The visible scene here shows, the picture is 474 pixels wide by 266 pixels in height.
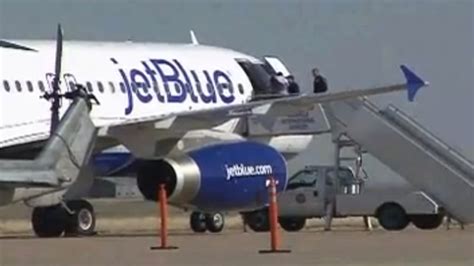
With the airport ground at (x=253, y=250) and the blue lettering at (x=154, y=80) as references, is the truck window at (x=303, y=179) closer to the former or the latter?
the blue lettering at (x=154, y=80)

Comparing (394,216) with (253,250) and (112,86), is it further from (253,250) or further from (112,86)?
(253,250)

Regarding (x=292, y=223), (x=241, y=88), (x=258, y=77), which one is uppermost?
(x=258, y=77)

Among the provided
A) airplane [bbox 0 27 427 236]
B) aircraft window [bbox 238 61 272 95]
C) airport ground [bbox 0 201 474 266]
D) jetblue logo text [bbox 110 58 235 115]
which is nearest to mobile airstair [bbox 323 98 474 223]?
airplane [bbox 0 27 427 236]

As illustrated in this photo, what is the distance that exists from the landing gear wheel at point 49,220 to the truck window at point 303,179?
635 centimetres

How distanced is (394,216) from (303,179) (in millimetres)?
3003

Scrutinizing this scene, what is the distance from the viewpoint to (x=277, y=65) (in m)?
42.6

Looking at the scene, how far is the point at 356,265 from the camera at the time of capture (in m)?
23.5

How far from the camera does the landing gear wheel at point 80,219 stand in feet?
122

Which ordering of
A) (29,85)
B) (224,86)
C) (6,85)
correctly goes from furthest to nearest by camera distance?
(224,86) → (29,85) → (6,85)

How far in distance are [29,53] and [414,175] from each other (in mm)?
8436

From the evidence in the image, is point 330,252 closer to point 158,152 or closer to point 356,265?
point 356,265

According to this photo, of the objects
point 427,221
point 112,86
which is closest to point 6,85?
point 112,86

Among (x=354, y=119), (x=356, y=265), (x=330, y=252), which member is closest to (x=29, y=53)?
(x=354, y=119)

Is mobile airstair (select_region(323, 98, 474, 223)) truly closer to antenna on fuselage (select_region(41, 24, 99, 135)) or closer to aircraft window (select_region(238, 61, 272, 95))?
aircraft window (select_region(238, 61, 272, 95))
